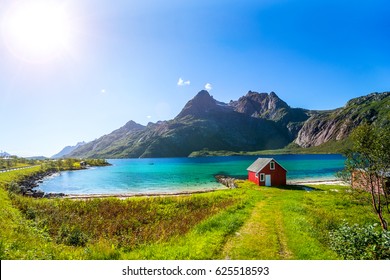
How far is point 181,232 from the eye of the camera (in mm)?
18812

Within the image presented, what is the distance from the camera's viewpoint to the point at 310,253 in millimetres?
13938

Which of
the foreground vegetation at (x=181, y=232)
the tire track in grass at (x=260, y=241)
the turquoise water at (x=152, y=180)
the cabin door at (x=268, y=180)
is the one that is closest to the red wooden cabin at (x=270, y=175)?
the cabin door at (x=268, y=180)

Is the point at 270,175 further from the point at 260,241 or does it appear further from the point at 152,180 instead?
the point at 152,180

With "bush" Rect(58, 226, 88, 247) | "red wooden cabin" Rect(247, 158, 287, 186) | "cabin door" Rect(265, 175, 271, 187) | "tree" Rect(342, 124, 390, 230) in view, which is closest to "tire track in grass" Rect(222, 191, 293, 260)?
"tree" Rect(342, 124, 390, 230)

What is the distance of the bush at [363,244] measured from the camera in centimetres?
1069

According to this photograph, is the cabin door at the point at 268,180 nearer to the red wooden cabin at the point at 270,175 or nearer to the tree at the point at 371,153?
the red wooden cabin at the point at 270,175

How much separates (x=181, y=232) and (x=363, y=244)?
481 inches

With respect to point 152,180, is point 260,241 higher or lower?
higher

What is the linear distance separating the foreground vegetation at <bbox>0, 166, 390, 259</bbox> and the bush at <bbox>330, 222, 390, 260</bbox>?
67 millimetres

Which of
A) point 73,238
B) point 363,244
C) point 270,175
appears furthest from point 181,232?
point 270,175

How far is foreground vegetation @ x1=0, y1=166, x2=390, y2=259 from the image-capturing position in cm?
1356

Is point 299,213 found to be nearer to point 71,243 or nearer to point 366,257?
point 366,257

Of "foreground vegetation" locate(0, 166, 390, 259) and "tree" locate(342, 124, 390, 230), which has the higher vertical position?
"tree" locate(342, 124, 390, 230)

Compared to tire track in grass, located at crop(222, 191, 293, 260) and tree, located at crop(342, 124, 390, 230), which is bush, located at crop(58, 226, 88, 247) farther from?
tree, located at crop(342, 124, 390, 230)
